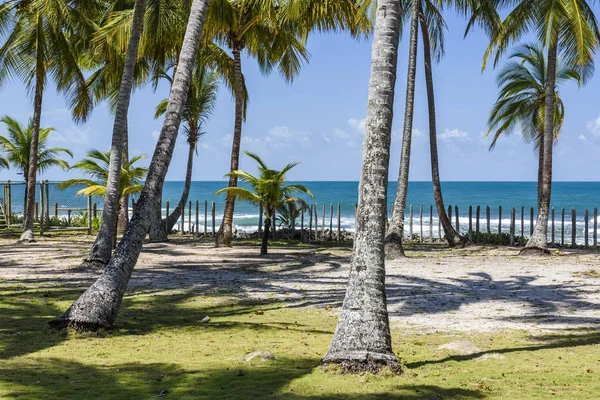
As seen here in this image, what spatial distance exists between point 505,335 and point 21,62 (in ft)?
59.0

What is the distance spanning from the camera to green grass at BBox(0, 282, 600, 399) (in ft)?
17.4

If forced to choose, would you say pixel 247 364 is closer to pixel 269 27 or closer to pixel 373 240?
pixel 373 240

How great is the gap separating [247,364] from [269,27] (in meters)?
15.2

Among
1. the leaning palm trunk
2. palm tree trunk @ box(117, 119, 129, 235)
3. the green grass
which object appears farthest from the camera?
palm tree trunk @ box(117, 119, 129, 235)

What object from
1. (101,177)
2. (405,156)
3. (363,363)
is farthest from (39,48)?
(363,363)

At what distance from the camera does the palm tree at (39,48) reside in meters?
19.2

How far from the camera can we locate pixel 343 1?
1788cm

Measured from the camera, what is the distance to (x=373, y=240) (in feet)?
19.5

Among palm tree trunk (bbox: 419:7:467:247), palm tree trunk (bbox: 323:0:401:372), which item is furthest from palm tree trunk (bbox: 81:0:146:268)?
palm tree trunk (bbox: 419:7:467:247)

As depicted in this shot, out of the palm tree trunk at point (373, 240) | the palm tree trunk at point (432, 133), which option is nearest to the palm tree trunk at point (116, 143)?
the palm tree trunk at point (373, 240)

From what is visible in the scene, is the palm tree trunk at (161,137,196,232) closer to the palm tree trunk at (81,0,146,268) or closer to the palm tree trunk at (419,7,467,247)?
the palm tree trunk at (419,7,467,247)

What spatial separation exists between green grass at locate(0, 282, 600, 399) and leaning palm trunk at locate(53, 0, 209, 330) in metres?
0.23

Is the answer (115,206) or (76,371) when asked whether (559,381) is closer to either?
(76,371)

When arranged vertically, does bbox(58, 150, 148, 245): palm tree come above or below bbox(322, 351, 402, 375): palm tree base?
above
